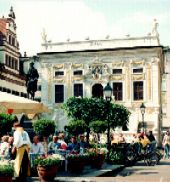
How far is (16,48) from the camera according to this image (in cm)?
5244

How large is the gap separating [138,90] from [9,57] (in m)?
15.4

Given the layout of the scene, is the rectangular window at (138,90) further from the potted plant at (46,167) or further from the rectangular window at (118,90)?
the potted plant at (46,167)

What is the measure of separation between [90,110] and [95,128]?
13.8 ft

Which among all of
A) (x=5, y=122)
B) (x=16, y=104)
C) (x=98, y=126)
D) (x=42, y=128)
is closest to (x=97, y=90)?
(x=98, y=126)

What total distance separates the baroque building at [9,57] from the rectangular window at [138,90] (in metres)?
13.4

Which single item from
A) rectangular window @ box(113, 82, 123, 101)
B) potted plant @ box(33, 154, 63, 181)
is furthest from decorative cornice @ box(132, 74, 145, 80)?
potted plant @ box(33, 154, 63, 181)

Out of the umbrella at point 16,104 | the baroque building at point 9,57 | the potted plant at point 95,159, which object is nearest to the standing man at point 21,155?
the umbrella at point 16,104

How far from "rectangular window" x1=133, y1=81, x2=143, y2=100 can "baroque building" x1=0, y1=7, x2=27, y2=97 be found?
1335 cm

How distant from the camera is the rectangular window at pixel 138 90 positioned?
42.4 meters

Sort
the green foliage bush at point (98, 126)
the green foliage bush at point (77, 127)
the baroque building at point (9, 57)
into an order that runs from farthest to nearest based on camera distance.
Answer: the baroque building at point (9, 57)
the green foliage bush at point (98, 126)
the green foliage bush at point (77, 127)

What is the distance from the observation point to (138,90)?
4256cm

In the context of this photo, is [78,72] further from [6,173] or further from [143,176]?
[6,173]

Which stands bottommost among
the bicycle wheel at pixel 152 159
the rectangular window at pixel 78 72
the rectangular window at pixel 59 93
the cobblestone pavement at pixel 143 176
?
the cobblestone pavement at pixel 143 176

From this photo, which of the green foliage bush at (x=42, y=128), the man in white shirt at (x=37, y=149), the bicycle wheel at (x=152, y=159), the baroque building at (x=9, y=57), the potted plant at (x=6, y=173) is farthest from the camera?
the baroque building at (x=9, y=57)
